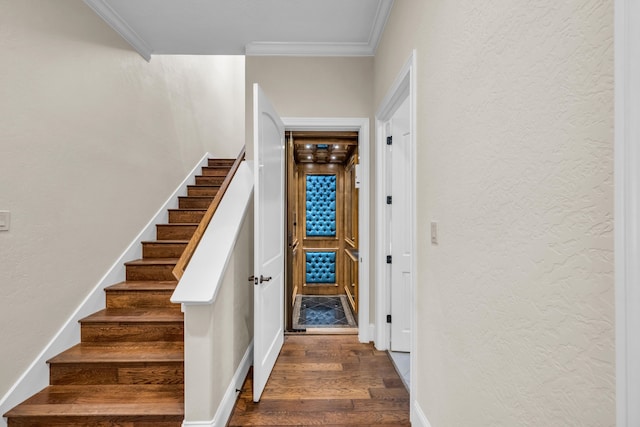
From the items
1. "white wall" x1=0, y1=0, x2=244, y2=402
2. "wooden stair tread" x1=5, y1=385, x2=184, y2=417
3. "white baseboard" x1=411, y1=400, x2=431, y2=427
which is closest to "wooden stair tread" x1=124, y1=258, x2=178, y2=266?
"white wall" x1=0, y1=0, x2=244, y2=402

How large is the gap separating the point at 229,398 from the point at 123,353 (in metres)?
0.78

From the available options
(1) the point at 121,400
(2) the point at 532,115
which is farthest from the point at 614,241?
(1) the point at 121,400

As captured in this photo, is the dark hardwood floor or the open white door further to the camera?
the open white door

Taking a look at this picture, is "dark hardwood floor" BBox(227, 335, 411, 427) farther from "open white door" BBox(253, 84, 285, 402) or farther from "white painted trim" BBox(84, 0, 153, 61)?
"white painted trim" BBox(84, 0, 153, 61)

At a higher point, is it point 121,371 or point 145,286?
point 145,286

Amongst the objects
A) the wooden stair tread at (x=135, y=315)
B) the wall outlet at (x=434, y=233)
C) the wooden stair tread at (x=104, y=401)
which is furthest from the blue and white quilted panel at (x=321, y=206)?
the wall outlet at (x=434, y=233)

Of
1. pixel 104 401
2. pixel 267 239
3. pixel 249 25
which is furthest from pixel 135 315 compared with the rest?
pixel 249 25

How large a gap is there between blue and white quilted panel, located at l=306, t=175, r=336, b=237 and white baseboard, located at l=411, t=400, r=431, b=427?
3938 millimetres

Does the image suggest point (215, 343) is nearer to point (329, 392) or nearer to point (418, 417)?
point (329, 392)

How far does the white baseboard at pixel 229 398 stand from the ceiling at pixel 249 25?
Answer: 103 inches

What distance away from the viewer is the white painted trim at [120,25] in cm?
241

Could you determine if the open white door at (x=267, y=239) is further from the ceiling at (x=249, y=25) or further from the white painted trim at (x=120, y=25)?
the white painted trim at (x=120, y=25)

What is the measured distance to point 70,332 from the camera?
221 cm

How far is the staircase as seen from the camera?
175 centimetres
